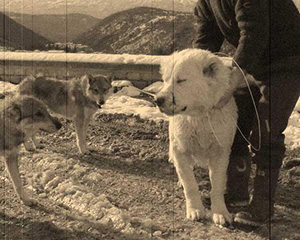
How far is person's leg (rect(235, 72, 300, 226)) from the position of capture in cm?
443

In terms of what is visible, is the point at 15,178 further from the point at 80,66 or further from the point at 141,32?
the point at 141,32

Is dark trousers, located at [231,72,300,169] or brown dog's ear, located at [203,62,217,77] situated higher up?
brown dog's ear, located at [203,62,217,77]

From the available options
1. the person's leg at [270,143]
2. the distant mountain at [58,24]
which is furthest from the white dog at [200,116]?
the distant mountain at [58,24]

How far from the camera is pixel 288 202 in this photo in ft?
16.7

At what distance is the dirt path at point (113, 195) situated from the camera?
14.3ft

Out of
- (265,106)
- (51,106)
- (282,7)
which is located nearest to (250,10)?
(282,7)

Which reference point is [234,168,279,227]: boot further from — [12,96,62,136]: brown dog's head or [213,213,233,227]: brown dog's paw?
[12,96,62,136]: brown dog's head

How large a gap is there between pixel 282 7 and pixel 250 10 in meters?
0.42

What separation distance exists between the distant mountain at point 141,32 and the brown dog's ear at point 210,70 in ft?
22.8

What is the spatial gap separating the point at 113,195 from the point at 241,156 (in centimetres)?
142

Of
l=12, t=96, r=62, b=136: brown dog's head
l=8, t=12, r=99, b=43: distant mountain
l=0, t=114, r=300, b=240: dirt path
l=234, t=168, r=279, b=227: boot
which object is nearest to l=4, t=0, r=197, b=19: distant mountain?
l=8, t=12, r=99, b=43: distant mountain

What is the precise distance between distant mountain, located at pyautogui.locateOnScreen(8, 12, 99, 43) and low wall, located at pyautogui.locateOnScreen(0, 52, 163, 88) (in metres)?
1.05

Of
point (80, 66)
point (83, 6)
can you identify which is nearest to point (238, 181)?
point (80, 66)

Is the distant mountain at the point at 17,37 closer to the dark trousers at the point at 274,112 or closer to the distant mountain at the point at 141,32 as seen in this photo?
the distant mountain at the point at 141,32
